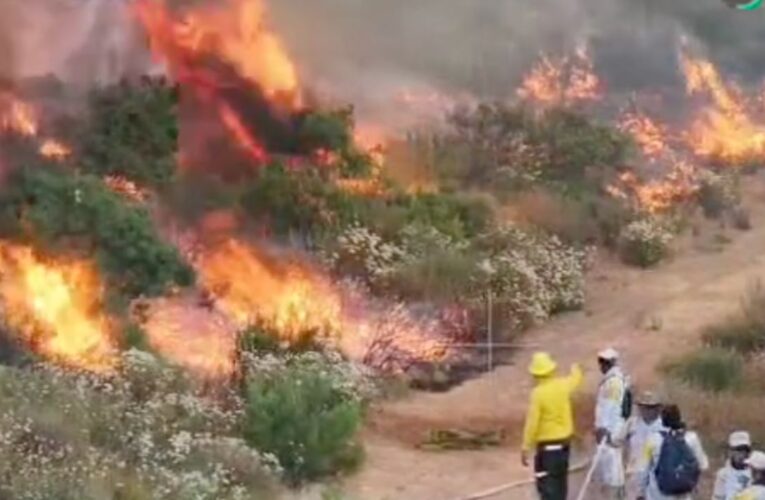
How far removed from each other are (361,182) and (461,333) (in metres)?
4.45

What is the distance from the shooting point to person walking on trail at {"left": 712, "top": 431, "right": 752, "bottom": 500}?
9422mm

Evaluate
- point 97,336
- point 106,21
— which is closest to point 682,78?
point 106,21

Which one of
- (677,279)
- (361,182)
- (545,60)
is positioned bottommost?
(677,279)

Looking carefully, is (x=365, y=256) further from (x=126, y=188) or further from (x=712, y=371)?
(x=712, y=371)

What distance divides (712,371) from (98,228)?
5901 mm

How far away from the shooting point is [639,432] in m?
10.7

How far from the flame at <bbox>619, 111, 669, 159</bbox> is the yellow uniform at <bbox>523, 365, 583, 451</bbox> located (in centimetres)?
1700

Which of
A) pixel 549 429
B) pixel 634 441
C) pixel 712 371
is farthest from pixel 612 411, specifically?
pixel 712 371

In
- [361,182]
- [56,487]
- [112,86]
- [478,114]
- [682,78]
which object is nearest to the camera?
[56,487]

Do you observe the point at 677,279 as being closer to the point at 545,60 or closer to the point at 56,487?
the point at 545,60

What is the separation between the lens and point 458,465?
13195mm

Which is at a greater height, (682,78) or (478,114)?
(682,78)

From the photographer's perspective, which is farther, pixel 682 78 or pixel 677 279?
pixel 682 78

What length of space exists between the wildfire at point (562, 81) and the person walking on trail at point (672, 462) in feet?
61.5
